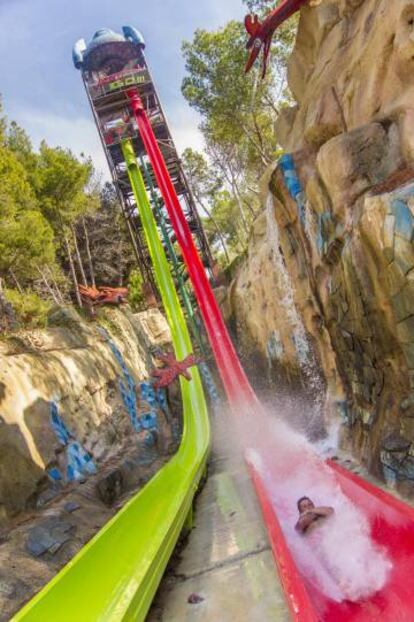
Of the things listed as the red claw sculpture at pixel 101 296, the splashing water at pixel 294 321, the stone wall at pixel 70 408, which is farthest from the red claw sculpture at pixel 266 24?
the stone wall at pixel 70 408

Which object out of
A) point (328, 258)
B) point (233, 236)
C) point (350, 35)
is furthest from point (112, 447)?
point (233, 236)

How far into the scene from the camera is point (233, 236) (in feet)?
126

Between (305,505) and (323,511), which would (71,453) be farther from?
(323,511)

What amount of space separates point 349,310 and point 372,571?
3130 millimetres

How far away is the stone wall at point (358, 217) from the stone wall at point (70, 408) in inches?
160

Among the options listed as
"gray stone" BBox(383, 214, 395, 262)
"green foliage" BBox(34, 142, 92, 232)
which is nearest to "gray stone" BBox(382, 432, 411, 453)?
"gray stone" BBox(383, 214, 395, 262)

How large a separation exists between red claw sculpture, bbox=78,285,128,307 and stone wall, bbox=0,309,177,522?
1.71 ft

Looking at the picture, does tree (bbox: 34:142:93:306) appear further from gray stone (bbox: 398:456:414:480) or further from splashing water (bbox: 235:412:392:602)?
gray stone (bbox: 398:456:414:480)

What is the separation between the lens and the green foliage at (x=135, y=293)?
22.7 meters

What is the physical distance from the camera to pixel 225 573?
425 centimetres

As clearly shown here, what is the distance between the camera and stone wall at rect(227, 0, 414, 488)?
459 centimetres

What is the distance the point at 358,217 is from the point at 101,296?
950 cm

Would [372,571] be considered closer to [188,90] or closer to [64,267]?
[188,90]

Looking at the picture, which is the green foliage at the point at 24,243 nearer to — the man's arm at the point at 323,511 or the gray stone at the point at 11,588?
the gray stone at the point at 11,588
